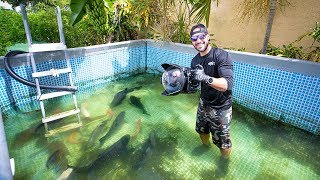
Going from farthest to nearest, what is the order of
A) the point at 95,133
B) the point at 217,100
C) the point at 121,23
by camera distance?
the point at 121,23 < the point at 95,133 < the point at 217,100

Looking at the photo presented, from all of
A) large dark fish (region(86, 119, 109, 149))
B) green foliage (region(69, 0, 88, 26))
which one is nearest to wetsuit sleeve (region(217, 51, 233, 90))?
large dark fish (region(86, 119, 109, 149))

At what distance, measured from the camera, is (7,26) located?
6.40 meters

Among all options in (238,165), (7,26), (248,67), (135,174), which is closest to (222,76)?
(238,165)

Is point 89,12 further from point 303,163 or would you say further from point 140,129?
point 303,163

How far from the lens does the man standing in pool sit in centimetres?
254

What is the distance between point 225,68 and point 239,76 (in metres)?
2.74

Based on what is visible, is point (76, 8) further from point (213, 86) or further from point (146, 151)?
point (213, 86)

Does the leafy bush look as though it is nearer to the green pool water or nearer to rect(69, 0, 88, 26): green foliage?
the green pool water

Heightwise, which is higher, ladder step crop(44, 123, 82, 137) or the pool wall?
the pool wall

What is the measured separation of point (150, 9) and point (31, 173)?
556 centimetres

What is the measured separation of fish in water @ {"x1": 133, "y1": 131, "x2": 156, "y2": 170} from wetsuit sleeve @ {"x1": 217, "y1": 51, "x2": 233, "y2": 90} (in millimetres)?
1913

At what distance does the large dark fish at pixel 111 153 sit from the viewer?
3.32 m

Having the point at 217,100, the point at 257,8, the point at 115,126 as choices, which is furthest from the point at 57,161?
the point at 257,8

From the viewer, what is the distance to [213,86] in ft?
7.96
